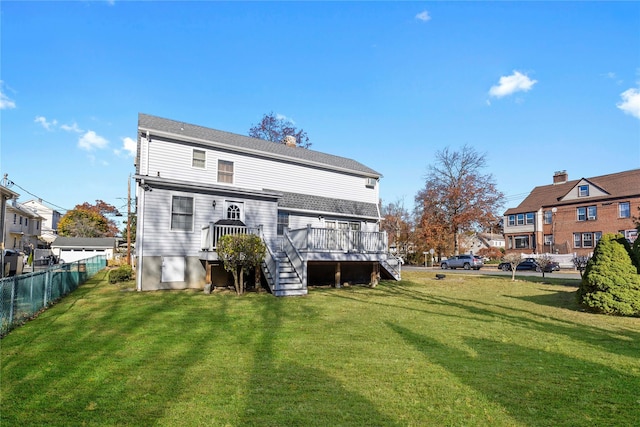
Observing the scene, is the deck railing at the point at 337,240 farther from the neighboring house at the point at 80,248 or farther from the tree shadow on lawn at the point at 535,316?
the neighboring house at the point at 80,248

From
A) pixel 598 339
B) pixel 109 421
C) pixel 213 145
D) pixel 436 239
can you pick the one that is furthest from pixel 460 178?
pixel 109 421

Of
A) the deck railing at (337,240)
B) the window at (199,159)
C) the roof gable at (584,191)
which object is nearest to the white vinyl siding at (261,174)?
the window at (199,159)

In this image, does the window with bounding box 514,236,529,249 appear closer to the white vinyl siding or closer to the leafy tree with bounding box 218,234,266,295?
the white vinyl siding

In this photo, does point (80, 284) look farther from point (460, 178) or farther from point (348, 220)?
point (460, 178)

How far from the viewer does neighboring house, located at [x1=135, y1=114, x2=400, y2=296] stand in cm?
1381

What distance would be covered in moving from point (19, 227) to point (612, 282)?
164 ft

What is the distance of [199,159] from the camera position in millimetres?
16062

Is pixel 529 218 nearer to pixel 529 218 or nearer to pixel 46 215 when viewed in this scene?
pixel 529 218

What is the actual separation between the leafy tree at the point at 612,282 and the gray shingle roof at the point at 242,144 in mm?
12371

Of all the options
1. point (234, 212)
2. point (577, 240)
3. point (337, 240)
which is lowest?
point (337, 240)

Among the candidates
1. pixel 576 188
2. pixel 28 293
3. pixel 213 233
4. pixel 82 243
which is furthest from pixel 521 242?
pixel 82 243

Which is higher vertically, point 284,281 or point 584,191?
point 584,191

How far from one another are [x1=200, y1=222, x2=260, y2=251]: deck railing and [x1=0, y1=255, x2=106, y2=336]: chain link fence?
460 cm

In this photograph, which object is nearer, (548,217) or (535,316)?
(535,316)
